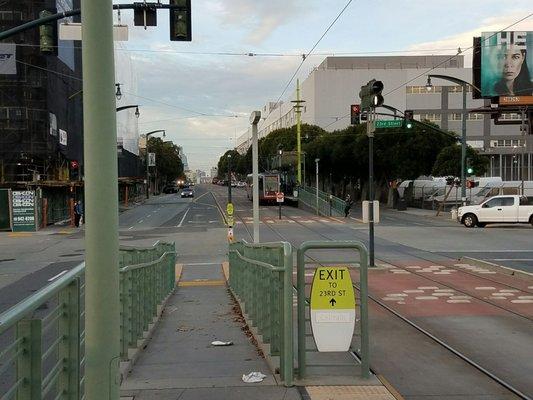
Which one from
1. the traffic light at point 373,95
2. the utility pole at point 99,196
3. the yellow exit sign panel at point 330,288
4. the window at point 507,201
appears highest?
the traffic light at point 373,95

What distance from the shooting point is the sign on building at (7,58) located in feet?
117

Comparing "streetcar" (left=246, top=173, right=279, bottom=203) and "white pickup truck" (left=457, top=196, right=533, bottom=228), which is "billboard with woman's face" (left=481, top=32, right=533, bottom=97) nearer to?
"white pickup truck" (left=457, top=196, right=533, bottom=228)

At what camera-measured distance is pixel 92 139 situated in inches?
125

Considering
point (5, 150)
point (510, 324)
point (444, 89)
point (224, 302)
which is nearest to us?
point (510, 324)

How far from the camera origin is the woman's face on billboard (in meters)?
52.9

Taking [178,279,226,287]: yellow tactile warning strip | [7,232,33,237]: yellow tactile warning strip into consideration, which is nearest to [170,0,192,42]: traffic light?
[178,279,226,287]: yellow tactile warning strip

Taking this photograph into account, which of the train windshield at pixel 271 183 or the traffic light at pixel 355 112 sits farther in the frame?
the train windshield at pixel 271 183

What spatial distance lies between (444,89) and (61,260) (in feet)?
266

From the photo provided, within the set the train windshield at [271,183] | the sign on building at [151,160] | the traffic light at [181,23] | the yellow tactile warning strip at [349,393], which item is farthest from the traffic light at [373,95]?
the sign on building at [151,160]

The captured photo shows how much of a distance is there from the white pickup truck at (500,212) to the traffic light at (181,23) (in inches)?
1015

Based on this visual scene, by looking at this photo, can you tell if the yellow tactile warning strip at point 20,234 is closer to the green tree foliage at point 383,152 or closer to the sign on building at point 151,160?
the green tree foliage at point 383,152

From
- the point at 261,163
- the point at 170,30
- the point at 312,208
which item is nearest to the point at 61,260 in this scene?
the point at 170,30

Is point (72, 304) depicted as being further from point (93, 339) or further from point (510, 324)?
point (510, 324)

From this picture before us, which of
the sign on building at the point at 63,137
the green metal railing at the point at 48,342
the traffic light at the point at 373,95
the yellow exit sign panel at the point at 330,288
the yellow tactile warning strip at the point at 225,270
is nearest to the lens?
the green metal railing at the point at 48,342
